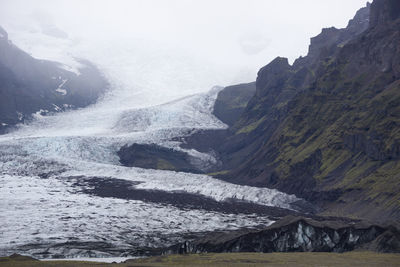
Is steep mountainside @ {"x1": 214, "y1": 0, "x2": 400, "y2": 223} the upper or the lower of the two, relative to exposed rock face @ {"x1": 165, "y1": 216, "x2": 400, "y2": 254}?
upper

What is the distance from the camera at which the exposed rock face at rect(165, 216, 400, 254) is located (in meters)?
46.3

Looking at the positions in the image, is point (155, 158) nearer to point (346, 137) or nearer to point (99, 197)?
point (99, 197)

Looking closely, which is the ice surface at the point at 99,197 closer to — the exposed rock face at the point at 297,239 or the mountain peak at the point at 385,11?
the exposed rock face at the point at 297,239

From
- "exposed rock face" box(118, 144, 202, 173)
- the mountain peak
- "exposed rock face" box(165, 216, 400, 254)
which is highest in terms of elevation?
the mountain peak

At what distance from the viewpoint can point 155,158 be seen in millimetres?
141125

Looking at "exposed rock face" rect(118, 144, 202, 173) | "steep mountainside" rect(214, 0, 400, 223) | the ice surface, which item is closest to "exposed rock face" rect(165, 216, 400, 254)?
the ice surface

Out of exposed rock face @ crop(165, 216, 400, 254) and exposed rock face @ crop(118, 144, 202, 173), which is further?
exposed rock face @ crop(118, 144, 202, 173)

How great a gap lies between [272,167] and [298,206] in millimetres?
24139

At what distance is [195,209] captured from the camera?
7756cm

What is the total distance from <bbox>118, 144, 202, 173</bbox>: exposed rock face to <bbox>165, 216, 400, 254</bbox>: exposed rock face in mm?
89125

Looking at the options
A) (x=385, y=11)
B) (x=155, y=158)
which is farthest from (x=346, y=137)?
(x=155, y=158)

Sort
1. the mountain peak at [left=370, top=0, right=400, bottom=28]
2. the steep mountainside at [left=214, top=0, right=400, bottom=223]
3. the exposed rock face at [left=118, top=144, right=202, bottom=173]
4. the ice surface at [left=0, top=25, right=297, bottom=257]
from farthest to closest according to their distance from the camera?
the exposed rock face at [left=118, top=144, right=202, bottom=173] → the mountain peak at [left=370, top=0, right=400, bottom=28] → the steep mountainside at [left=214, top=0, right=400, bottom=223] → the ice surface at [left=0, top=25, right=297, bottom=257]

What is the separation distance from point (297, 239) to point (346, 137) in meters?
53.3

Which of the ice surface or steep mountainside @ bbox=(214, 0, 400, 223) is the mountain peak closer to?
steep mountainside @ bbox=(214, 0, 400, 223)
